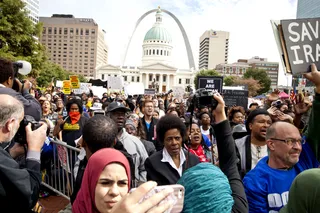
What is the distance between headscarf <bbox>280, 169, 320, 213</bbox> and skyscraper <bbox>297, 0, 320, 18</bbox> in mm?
73073

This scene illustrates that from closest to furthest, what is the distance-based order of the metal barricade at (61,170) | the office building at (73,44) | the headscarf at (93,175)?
the headscarf at (93,175) < the metal barricade at (61,170) < the office building at (73,44)

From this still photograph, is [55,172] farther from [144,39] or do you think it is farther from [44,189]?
[144,39]

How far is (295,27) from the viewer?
98.2 inches

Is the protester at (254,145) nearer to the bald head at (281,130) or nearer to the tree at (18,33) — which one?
the bald head at (281,130)

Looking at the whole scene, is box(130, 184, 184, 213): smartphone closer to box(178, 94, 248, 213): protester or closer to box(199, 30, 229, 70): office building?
box(178, 94, 248, 213): protester

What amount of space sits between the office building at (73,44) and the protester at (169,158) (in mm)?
130196

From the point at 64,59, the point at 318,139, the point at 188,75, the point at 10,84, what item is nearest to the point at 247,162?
the point at 318,139

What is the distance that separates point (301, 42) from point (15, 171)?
2.41 metres

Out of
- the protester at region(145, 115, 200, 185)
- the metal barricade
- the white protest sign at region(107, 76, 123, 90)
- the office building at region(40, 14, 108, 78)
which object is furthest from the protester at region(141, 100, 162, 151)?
the office building at region(40, 14, 108, 78)

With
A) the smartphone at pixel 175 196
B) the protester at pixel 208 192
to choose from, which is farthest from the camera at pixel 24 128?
the smartphone at pixel 175 196

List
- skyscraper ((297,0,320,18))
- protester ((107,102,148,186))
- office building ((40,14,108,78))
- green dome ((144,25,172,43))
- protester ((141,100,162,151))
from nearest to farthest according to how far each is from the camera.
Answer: protester ((107,102,148,186)), protester ((141,100,162,151)), skyscraper ((297,0,320,18)), green dome ((144,25,172,43)), office building ((40,14,108,78))

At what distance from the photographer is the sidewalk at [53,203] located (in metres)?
4.07

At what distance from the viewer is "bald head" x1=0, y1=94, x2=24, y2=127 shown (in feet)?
5.91

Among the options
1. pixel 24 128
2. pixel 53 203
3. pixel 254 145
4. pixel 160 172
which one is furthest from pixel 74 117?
pixel 254 145
